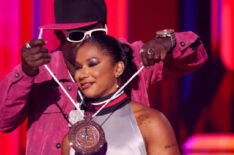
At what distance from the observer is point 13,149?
8.77 ft

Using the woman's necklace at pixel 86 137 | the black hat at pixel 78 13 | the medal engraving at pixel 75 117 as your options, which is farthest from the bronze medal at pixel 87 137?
the black hat at pixel 78 13

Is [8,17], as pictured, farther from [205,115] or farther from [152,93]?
[205,115]

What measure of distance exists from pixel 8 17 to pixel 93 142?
125 cm

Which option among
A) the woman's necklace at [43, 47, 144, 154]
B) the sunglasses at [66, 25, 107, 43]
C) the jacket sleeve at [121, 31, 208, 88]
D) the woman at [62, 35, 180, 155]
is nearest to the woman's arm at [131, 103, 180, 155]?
the woman at [62, 35, 180, 155]

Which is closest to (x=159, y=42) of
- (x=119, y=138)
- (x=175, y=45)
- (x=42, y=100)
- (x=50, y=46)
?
(x=175, y=45)

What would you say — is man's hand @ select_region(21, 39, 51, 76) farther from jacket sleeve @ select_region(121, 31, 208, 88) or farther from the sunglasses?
jacket sleeve @ select_region(121, 31, 208, 88)

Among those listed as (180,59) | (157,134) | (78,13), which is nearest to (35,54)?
(78,13)

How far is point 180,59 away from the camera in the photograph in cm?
202

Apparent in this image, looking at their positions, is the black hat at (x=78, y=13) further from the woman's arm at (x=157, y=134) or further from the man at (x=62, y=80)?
the woman's arm at (x=157, y=134)

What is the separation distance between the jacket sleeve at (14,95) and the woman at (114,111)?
9.4 inches

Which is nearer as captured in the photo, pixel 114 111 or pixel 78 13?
pixel 114 111

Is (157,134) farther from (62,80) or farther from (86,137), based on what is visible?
(62,80)

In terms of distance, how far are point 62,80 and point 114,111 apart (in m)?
0.41

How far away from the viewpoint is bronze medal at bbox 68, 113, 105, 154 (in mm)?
1625
